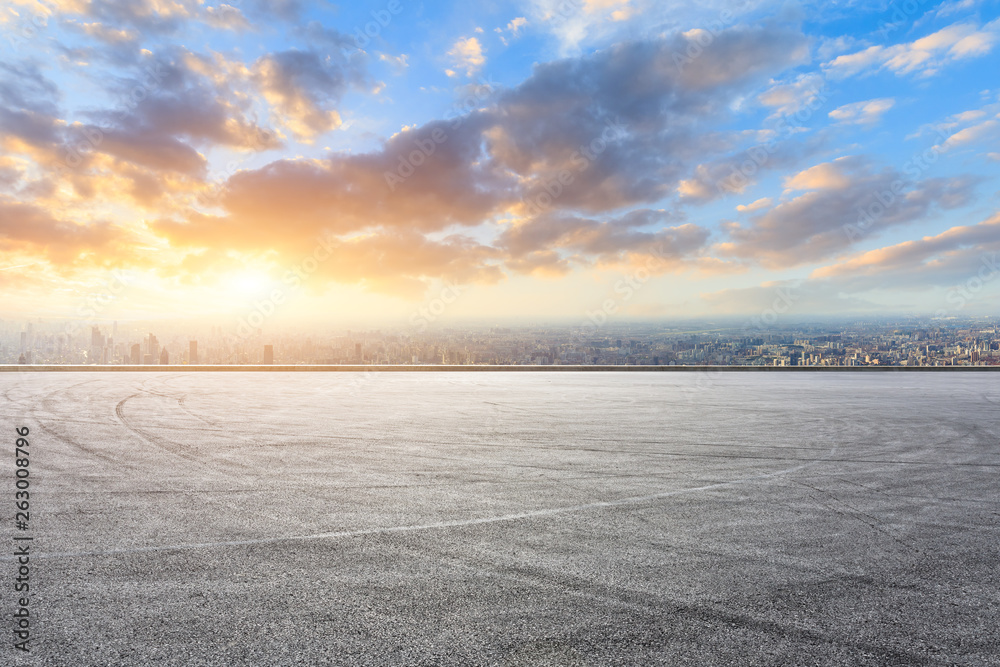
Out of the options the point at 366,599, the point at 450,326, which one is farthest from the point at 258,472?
the point at 450,326

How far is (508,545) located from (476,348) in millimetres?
33669

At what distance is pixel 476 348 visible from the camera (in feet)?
127

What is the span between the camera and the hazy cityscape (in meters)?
33.3

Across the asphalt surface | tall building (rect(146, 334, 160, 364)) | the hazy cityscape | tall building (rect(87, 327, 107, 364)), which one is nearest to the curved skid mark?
the asphalt surface

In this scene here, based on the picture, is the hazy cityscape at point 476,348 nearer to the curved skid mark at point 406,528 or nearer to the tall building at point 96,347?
the tall building at point 96,347

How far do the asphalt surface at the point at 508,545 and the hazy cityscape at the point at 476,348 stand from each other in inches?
904

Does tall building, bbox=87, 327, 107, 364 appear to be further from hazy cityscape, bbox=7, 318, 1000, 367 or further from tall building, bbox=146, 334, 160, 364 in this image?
tall building, bbox=146, 334, 160, 364

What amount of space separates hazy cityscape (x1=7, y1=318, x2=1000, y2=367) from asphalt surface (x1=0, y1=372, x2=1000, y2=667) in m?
23.0

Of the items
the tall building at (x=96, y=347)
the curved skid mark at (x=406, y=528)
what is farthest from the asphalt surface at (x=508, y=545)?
the tall building at (x=96, y=347)

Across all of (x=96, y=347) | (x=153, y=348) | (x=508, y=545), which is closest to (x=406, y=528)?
(x=508, y=545)

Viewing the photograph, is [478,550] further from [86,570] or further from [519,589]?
[86,570]

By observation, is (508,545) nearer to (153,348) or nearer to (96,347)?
(153,348)

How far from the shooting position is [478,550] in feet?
16.6

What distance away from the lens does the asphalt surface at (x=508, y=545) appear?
3529mm
